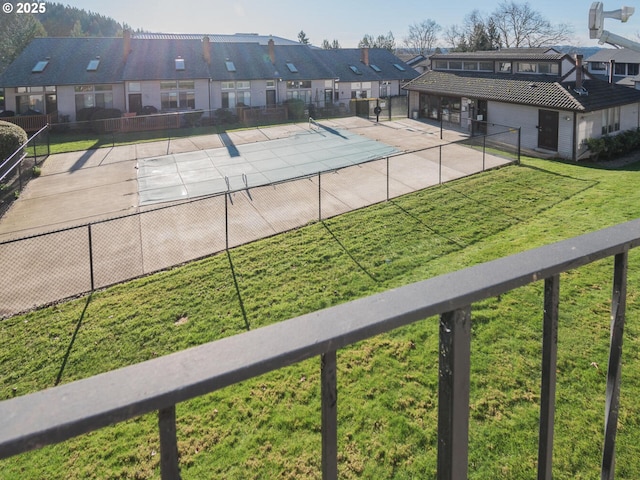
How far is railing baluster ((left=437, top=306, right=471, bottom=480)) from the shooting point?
133cm

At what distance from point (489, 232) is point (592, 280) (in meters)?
3.97

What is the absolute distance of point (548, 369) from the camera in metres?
1.61

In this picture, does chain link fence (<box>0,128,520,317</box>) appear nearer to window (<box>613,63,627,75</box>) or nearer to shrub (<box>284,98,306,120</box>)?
shrub (<box>284,98,306,120</box>)

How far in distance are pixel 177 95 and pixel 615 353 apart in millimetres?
41366

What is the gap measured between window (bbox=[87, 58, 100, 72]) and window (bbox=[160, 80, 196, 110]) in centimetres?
518

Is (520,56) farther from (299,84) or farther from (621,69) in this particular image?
(621,69)

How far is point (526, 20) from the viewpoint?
69.1 meters

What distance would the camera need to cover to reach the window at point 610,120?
2719 centimetres

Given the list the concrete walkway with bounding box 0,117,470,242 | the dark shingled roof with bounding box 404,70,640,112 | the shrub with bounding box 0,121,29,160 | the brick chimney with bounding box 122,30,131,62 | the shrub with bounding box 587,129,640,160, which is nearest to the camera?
the concrete walkway with bounding box 0,117,470,242

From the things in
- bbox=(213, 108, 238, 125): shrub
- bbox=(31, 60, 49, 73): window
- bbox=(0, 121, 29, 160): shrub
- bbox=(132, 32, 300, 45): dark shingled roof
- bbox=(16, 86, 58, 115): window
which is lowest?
bbox=(0, 121, 29, 160): shrub

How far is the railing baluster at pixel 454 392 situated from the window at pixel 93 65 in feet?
142

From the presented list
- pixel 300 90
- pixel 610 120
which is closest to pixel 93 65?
pixel 300 90

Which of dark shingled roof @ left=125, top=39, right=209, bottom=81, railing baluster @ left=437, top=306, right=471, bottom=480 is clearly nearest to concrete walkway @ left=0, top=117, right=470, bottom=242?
dark shingled roof @ left=125, top=39, right=209, bottom=81

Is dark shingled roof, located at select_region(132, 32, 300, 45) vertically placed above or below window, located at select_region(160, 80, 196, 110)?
above
